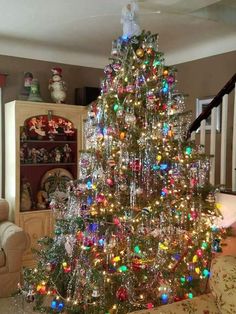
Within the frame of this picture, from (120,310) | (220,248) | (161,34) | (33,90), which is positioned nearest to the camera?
(120,310)

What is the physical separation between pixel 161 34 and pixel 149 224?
226cm

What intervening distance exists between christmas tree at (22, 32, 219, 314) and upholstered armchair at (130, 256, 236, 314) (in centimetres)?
54

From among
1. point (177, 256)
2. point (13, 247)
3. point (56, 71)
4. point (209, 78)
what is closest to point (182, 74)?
point (209, 78)

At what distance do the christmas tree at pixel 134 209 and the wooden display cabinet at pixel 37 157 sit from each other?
152cm

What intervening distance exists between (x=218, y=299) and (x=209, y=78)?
3.04 m

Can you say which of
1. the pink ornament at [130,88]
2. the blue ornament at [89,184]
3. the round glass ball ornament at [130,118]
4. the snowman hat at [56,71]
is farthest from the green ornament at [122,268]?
the snowman hat at [56,71]

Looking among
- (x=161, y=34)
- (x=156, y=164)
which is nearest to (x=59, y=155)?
(x=161, y=34)

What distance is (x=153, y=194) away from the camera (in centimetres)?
251

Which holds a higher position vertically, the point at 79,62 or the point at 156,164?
the point at 79,62

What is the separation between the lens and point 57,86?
4.27 meters

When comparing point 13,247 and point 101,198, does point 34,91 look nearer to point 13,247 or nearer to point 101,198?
point 13,247

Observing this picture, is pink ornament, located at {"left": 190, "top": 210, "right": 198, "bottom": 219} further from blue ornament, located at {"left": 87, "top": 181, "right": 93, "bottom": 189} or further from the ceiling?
the ceiling

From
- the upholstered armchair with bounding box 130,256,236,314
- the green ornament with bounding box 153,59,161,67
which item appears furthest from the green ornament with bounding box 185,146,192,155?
the upholstered armchair with bounding box 130,256,236,314

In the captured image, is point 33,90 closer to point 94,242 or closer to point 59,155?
point 59,155
